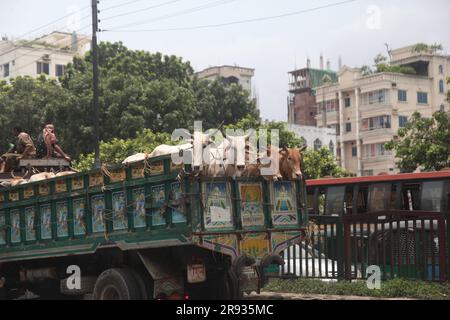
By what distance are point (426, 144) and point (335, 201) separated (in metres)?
9.52

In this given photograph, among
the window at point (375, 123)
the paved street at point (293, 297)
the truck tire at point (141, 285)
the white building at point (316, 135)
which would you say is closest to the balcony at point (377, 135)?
the window at point (375, 123)

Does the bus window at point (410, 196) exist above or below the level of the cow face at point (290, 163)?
below

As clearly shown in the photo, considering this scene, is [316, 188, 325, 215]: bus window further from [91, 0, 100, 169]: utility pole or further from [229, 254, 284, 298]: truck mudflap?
[229, 254, 284, 298]: truck mudflap

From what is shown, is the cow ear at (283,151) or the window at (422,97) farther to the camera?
the window at (422,97)

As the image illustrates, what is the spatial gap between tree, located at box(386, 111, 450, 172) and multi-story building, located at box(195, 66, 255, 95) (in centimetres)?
4383

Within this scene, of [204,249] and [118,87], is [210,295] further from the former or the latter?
[118,87]

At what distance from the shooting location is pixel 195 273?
8.67 metres

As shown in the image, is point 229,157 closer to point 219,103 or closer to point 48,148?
point 48,148

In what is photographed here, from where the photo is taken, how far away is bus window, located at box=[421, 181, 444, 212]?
17.6 m

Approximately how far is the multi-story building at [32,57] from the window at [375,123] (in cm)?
2577

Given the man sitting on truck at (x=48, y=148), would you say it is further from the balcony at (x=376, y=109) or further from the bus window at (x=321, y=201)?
the balcony at (x=376, y=109)

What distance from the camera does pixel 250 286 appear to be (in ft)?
31.1

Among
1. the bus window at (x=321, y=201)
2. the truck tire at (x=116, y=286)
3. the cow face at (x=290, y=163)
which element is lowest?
the truck tire at (x=116, y=286)

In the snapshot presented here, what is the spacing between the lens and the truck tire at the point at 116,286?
28.8ft
